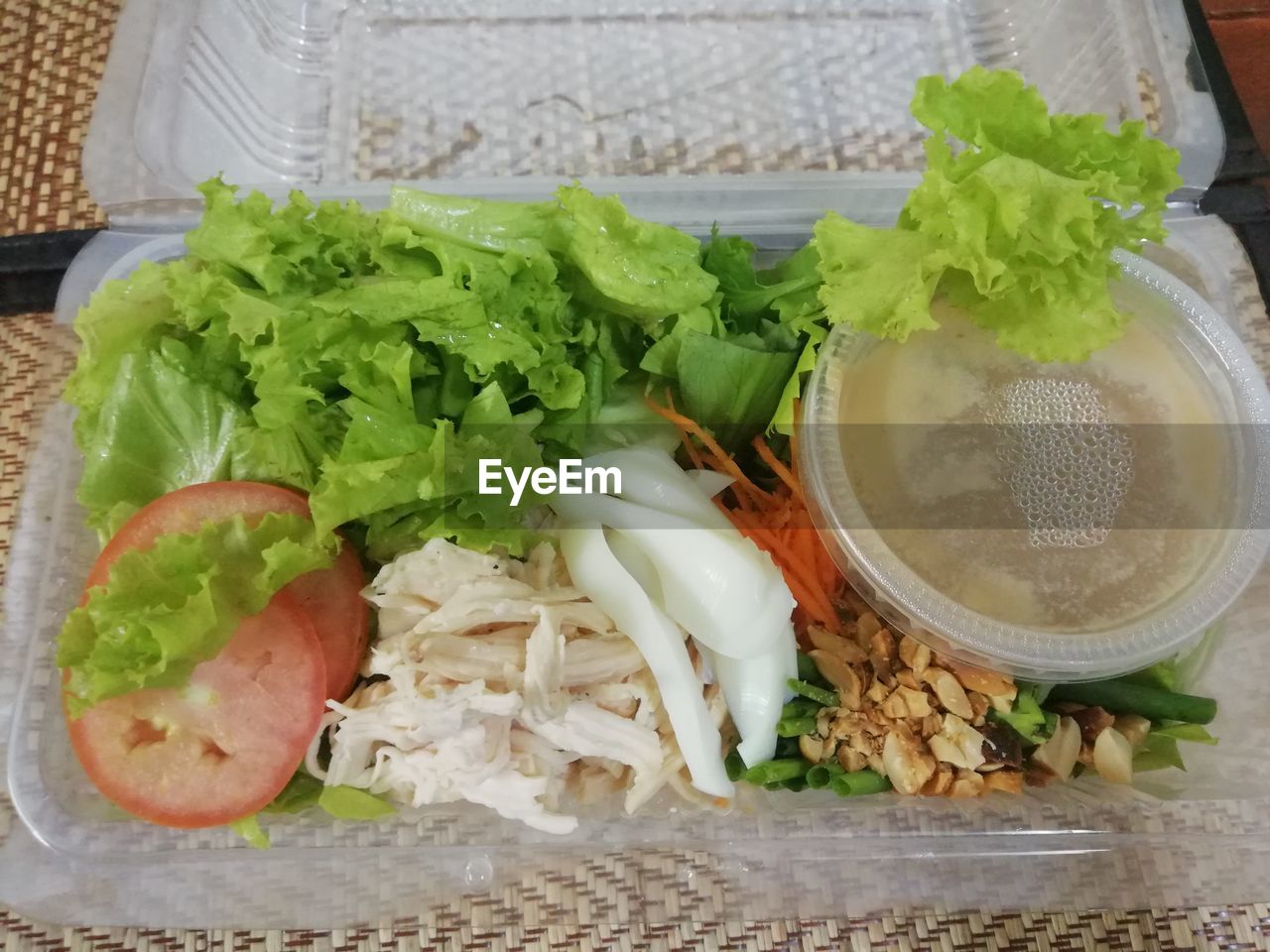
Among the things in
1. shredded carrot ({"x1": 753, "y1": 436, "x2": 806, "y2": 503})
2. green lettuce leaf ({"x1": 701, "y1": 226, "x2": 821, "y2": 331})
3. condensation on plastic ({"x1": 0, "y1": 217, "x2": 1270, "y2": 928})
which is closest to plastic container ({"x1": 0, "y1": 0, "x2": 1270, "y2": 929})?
condensation on plastic ({"x1": 0, "y1": 217, "x2": 1270, "y2": 928})

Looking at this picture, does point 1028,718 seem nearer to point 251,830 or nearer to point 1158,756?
point 1158,756

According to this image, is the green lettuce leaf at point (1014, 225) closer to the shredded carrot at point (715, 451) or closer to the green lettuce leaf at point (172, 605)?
the shredded carrot at point (715, 451)

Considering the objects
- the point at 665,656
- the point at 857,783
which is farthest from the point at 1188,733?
the point at 665,656

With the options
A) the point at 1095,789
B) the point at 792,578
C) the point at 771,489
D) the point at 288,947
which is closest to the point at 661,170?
the point at 771,489

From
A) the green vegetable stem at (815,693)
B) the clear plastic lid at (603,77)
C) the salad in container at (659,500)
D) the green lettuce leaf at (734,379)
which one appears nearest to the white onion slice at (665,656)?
the salad in container at (659,500)

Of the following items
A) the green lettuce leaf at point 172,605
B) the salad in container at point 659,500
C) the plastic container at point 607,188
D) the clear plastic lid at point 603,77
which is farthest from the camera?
the clear plastic lid at point 603,77

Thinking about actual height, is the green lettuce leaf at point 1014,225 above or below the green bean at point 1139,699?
above

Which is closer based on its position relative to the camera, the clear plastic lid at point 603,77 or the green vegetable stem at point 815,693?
the green vegetable stem at point 815,693

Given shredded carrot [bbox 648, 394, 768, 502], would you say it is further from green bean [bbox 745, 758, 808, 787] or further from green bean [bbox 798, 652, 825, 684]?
green bean [bbox 745, 758, 808, 787]
